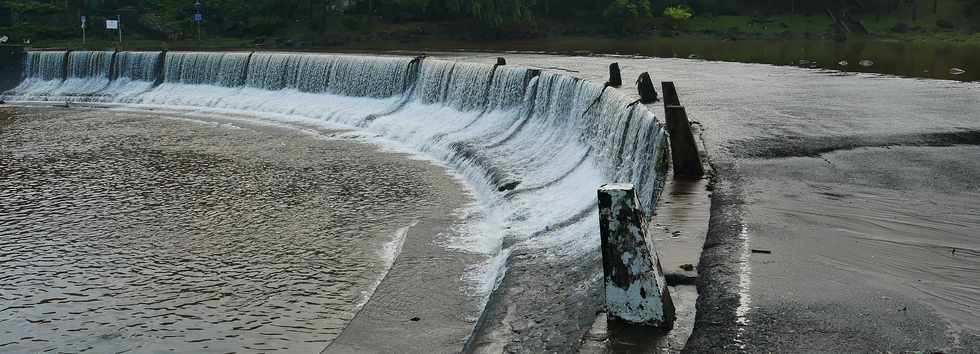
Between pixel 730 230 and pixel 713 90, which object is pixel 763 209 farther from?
pixel 713 90

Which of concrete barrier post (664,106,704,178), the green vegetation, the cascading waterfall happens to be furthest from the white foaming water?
the green vegetation

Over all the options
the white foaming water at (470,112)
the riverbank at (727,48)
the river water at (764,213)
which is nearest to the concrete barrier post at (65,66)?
the white foaming water at (470,112)

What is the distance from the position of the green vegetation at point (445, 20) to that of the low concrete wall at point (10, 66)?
9.29 meters

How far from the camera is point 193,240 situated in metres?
13.9

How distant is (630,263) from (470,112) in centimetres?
1890

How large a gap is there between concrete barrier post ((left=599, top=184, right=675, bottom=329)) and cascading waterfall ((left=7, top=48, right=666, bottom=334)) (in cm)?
401

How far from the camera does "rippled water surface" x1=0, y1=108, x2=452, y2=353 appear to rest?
33.4 ft

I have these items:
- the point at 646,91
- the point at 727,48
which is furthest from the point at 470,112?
the point at 727,48

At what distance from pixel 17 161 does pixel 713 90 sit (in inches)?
666

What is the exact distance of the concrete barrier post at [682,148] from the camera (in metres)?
11.1

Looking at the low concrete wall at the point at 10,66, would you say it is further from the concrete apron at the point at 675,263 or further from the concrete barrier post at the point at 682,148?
the concrete apron at the point at 675,263

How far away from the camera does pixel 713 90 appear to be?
905 inches

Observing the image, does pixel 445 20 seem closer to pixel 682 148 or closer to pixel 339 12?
pixel 339 12

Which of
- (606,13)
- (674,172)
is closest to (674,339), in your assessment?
(674,172)
